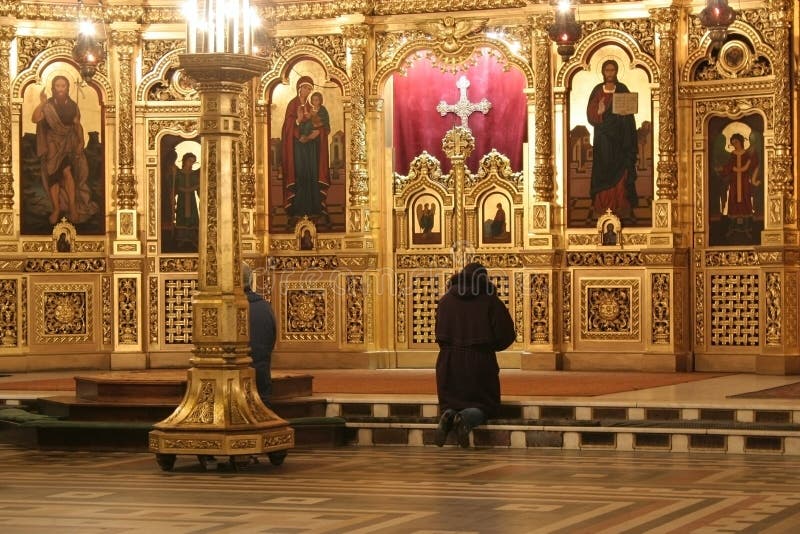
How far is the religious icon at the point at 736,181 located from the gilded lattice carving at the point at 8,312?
8.30 m

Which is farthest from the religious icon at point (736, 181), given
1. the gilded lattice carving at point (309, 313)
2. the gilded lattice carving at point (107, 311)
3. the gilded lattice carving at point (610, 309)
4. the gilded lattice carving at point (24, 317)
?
the gilded lattice carving at point (24, 317)

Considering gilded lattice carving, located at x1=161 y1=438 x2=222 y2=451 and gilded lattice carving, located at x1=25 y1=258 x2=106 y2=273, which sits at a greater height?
gilded lattice carving, located at x1=25 y1=258 x2=106 y2=273

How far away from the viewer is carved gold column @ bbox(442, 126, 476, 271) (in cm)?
2000

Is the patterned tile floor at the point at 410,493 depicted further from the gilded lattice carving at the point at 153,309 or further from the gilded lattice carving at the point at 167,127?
the gilded lattice carving at the point at 167,127

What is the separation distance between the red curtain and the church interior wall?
0.03m

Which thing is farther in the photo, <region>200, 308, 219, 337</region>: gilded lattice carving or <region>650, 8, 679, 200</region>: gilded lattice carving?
<region>650, 8, 679, 200</region>: gilded lattice carving

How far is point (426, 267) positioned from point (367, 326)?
104 centimetres

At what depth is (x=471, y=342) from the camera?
13.5 metres

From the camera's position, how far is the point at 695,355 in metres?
18.8

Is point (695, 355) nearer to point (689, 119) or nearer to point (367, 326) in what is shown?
point (689, 119)

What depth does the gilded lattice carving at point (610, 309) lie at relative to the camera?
62.2ft

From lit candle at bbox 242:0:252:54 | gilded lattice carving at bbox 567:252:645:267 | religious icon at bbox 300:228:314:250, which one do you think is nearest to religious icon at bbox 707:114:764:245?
gilded lattice carving at bbox 567:252:645:267

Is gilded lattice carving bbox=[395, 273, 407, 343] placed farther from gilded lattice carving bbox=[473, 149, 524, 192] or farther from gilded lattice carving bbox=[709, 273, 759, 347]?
gilded lattice carving bbox=[709, 273, 759, 347]

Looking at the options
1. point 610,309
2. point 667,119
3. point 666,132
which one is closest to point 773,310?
point 610,309
